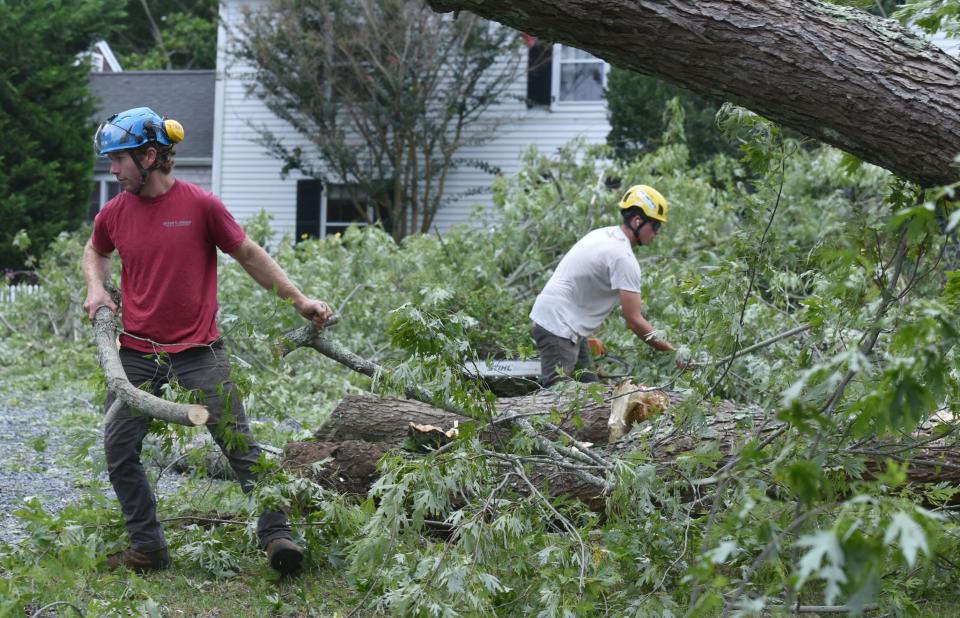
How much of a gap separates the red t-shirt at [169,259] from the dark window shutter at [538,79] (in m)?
14.6

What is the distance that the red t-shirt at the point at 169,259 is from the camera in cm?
416

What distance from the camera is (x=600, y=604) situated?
11.3ft

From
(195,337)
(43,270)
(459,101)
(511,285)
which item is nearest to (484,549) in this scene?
(195,337)

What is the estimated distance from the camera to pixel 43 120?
18.3 meters

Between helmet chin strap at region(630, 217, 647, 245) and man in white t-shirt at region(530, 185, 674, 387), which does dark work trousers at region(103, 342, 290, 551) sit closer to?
man in white t-shirt at region(530, 185, 674, 387)

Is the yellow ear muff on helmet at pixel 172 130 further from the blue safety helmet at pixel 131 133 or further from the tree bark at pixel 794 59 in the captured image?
the tree bark at pixel 794 59

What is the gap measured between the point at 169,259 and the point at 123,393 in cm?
72

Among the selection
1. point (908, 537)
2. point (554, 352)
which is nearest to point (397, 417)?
point (554, 352)

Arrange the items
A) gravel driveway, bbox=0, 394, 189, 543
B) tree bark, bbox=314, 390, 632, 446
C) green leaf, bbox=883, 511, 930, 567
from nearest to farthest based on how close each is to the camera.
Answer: green leaf, bbox=883, 511, 930, 567
gravel driveway, bbox=0, 394, 189, 543
tree bark, bbox=314, 390, 632, 446

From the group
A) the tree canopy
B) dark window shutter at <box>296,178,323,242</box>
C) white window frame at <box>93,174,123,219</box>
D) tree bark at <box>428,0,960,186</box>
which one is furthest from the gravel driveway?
the tree canopy

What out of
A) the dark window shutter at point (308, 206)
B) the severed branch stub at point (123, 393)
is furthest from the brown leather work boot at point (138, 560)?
the dark window shutter at point (308, 206)

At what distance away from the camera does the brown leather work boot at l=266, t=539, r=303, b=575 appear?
4074 millimetres

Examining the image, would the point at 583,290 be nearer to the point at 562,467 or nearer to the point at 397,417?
the point at 397,417

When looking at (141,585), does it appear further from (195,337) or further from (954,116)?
(954,116)
